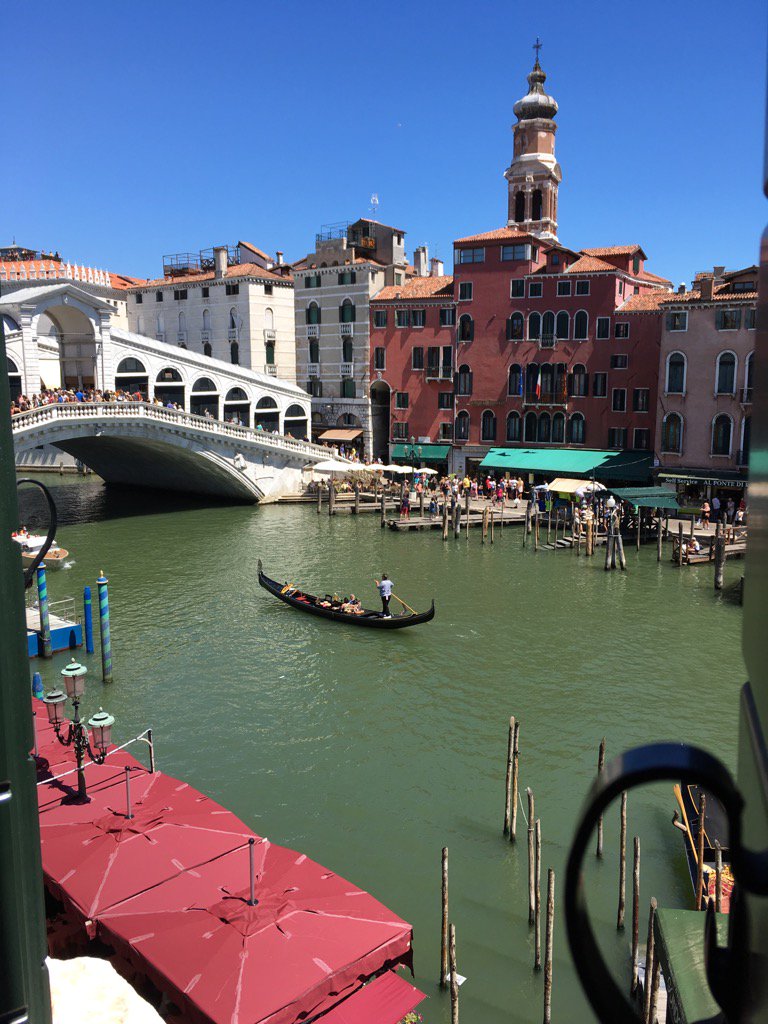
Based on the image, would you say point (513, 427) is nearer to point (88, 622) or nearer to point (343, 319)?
point (343, 319)

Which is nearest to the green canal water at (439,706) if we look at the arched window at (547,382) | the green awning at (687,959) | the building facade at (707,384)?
the green awning at (687,959)

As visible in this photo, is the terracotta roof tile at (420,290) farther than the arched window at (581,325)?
Yes

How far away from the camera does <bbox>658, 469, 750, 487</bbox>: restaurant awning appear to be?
3394 cm

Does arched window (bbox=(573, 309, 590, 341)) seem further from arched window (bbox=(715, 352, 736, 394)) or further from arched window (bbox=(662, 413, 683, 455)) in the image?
arched window (bbox=(715, 352, 736, 394))

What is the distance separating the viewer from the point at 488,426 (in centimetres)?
4272

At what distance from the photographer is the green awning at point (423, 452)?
4422 centimetres

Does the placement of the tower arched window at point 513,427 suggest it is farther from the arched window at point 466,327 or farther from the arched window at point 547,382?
the arched window at point 466,327

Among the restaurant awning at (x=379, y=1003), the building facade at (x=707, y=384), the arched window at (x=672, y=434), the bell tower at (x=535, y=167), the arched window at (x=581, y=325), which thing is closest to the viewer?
the restaurant awning at (x=379, y=1003)

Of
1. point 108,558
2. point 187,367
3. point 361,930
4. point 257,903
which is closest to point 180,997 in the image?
point 257,903

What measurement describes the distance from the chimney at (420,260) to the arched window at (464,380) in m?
12.1

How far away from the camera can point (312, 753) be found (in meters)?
14.0

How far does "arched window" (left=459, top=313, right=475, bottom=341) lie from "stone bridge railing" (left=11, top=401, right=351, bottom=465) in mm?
8706

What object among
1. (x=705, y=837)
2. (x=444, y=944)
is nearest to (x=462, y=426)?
(x=705, y=837)

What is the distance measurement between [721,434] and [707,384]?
211 cm
